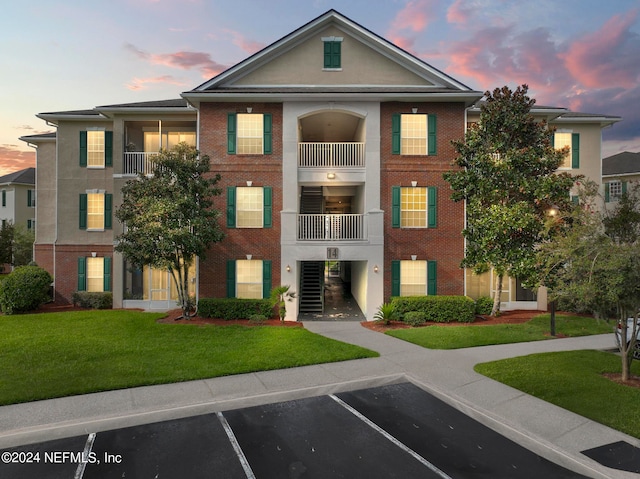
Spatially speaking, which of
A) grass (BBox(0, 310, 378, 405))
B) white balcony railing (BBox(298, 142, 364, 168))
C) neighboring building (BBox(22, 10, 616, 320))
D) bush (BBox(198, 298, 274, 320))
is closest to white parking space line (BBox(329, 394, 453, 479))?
grass (BBox(0, 310, 378, 405))

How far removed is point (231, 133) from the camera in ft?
55.8

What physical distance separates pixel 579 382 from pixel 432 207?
991 centimetres

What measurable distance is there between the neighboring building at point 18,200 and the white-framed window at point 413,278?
3810 centimetres

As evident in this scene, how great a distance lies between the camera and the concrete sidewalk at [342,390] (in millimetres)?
6223

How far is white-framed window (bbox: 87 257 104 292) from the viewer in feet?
63.3

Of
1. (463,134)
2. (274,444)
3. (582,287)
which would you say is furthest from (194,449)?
(463,134)

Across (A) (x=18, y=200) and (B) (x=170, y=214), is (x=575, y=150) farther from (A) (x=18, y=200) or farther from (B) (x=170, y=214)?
(A) (x=18, y=200)

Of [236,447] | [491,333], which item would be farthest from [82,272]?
[491,333]

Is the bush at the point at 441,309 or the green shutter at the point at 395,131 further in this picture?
the green shutter at the point at 395,131

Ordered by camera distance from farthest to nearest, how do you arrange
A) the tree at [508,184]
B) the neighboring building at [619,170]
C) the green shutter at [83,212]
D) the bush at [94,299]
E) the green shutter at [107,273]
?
the neighboring building at [619,170], the green shutter at [83,212], the green shutter at [107,273], the bush at [94,299], the tree at [508,184]

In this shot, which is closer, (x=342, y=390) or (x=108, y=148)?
(x=342, y=390)

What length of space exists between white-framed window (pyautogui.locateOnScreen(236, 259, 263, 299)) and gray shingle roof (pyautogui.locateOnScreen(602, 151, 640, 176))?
34.0 metres

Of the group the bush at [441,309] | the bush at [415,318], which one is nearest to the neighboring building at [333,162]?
the bush at [441,309]

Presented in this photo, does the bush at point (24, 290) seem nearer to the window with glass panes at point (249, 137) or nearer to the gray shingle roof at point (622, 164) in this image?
the window with glass panes at point (249, 137)
